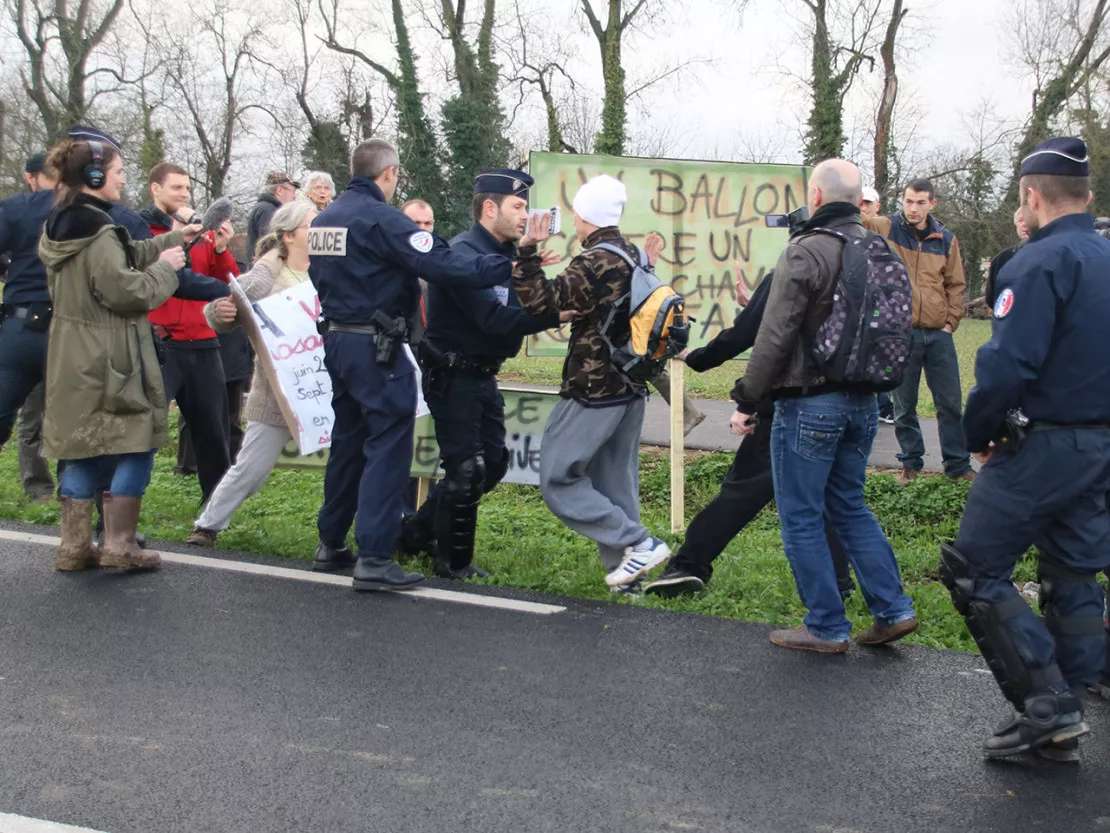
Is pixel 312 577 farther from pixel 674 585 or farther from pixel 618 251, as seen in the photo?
pixel 618 251

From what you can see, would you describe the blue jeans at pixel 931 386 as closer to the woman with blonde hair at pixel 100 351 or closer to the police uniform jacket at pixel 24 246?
the woman with blonde hair at pixel 100 351

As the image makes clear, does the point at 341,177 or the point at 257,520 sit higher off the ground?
the point at 341,177

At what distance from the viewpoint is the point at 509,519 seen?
734 centimetres

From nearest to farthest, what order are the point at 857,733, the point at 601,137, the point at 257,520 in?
the point at 857,733
the point at 257,520
the point at 601,137

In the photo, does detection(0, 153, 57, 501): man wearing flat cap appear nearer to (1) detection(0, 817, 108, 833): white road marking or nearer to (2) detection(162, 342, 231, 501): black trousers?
(2) detection(162, 342, 231, 501): black trousers

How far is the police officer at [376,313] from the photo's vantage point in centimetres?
527

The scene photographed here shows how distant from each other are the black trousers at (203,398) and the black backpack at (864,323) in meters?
3.80

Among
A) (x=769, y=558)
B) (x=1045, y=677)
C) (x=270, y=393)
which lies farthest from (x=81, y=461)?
(x=1045, y=677)

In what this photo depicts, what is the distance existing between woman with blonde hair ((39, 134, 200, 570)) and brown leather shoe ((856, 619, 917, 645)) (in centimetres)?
332

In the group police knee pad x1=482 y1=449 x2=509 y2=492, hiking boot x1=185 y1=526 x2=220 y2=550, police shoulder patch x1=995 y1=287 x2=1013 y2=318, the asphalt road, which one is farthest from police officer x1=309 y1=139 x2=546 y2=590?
police shoulder patch x1=995 y1=287 x2=1013 y2=318

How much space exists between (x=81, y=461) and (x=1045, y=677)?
432 cm

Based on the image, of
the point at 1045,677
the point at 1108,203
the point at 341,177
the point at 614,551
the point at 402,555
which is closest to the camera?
the point at 1045,677

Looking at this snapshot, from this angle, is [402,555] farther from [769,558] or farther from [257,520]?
[769,558]

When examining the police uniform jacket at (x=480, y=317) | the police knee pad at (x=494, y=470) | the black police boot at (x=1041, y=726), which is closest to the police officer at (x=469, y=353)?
the police uniform jacket at (x=480, y=317)
